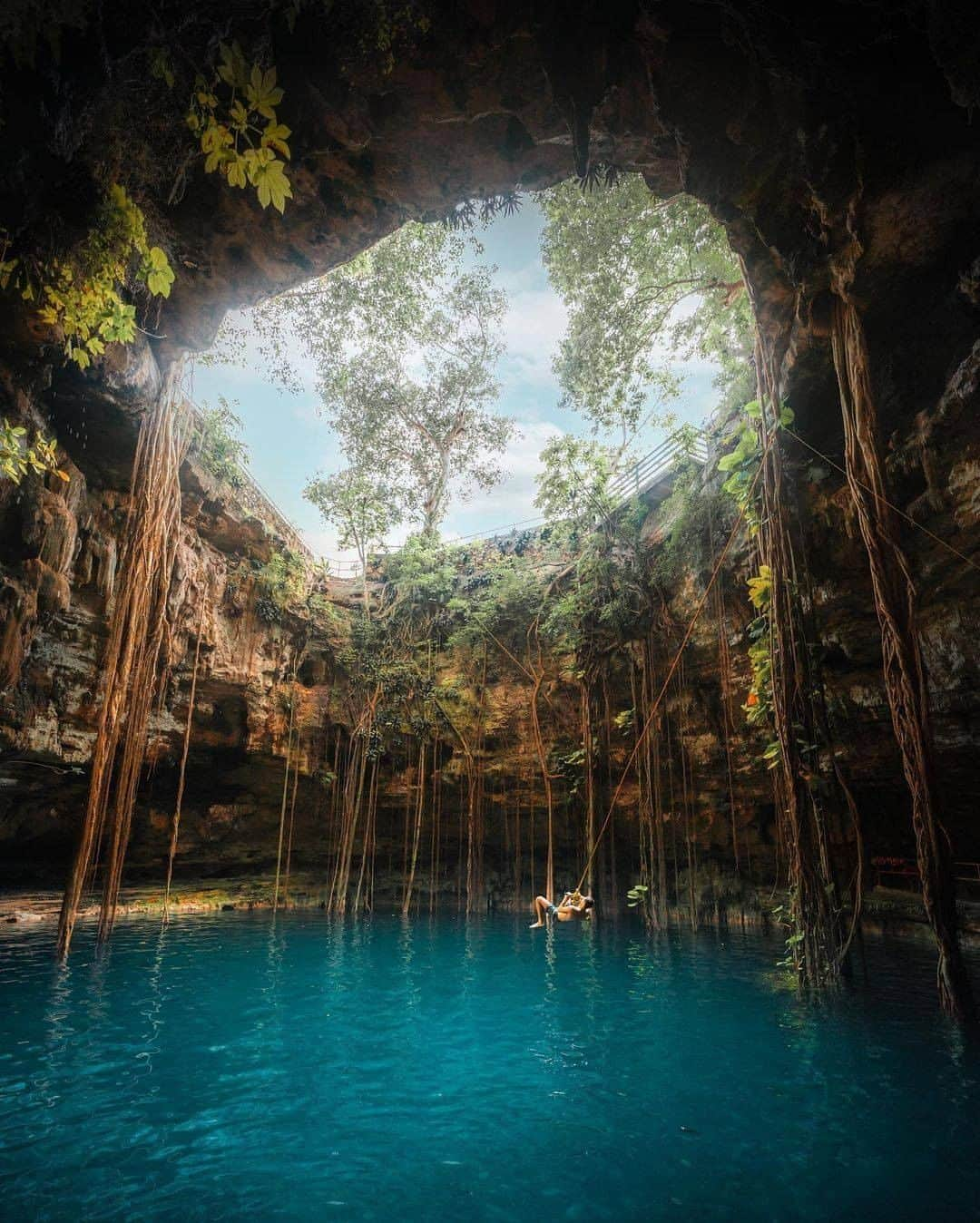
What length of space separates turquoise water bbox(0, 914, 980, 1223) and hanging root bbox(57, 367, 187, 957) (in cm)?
82

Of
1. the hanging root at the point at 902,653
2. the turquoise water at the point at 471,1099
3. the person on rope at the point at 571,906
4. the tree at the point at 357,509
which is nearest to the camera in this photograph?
the turquoise water at the point at 471,1099

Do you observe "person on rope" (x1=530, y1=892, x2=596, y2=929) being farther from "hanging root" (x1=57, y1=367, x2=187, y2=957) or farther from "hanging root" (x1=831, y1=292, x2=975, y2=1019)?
"hanging root" (x1=57, y1=367, x2=187, y2=957)

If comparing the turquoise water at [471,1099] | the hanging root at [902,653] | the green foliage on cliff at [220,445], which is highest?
the green foliage on cliff at [220,445]

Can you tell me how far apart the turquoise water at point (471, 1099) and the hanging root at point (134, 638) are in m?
0.82

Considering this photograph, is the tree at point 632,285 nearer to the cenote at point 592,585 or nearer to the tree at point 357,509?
the cenote at point 592,585

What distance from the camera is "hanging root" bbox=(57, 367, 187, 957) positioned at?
4.46 meters

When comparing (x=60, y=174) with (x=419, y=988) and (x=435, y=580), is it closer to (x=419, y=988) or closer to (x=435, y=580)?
(x=419, y=988)

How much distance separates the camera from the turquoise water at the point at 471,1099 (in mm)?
1913

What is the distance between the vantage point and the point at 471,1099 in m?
2.67

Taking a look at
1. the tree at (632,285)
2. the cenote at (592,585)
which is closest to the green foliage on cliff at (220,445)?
the cenote at (592,585)

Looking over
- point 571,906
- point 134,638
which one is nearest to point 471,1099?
point 571,906

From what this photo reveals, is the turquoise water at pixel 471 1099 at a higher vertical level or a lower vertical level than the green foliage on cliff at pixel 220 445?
lower

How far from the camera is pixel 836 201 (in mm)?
3207

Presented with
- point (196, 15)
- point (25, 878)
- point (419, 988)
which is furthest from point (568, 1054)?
point (25, 878)
